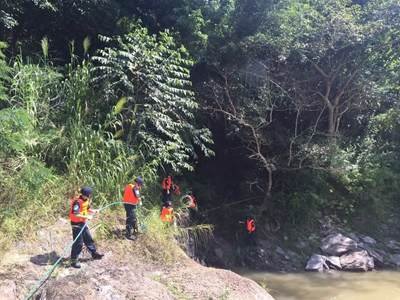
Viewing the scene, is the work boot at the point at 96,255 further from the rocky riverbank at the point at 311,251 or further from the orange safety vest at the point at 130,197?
the rocky riverbank at the point at 311,251

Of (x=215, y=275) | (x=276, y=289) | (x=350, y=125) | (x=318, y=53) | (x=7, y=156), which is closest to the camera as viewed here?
(x=215, y=275)

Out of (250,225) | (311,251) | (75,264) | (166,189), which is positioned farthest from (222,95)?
(75,264)

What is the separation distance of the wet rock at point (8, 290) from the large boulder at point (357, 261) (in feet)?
28.3

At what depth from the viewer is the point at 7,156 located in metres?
8.18

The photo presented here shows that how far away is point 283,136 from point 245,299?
7.73 metres

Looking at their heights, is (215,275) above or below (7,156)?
below

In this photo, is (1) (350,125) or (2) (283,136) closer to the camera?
(2) (283,136)

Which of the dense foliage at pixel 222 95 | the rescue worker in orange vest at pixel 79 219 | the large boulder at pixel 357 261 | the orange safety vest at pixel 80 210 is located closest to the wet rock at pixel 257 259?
the dense foliage at pixel 222 95

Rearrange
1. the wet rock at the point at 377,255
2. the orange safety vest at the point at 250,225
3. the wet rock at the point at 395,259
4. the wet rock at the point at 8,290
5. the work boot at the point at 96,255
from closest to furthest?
the wet rock at the point at 8,290, the work boot at the point at 96,255, the orange safety vest at the point at 250,225, the wet rock at the point at 377,255, the wet rock at the point at 395,259

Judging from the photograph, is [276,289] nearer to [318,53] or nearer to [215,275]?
[215,275]

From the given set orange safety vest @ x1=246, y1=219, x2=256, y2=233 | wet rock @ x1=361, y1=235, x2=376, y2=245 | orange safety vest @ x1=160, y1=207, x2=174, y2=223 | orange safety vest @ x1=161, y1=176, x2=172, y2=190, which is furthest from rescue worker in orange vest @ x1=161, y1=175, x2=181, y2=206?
wet rock @ x1=361, y1=235, x2=376, y2=245

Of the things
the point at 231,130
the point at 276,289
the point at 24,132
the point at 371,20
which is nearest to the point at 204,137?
the point at 231,130

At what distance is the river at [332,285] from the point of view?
33.0ft

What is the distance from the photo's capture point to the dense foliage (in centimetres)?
959
